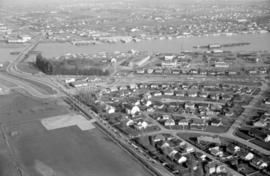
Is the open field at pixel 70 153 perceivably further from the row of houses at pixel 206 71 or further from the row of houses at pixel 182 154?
the row of houses at pixel 206 71

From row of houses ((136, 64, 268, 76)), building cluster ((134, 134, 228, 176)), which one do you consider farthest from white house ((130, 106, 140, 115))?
row of houses ((136, 64, 268, 76))

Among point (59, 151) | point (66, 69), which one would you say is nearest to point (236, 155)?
point (59, 151)

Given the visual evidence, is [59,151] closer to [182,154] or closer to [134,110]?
[182,154]

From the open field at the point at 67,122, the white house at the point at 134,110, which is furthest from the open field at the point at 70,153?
the white house at the point at 134,110

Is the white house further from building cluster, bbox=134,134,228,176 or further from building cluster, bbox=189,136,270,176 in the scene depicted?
building cluster, bbox=189,136,270,176

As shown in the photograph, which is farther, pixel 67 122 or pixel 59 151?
pixel 67 122

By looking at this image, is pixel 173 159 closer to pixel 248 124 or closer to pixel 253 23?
pixel 248 124
